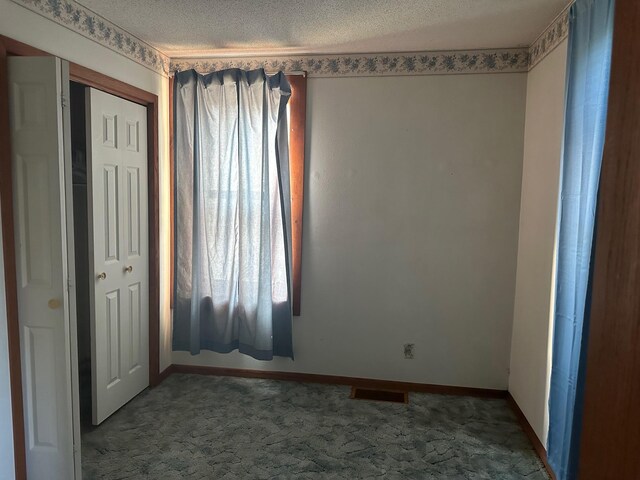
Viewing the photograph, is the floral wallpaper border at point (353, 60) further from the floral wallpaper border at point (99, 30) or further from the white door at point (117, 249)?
the white door at point (117, 249)

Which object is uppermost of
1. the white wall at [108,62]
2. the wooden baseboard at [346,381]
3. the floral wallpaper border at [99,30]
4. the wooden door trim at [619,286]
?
the floral wallpaper border at [99,30]

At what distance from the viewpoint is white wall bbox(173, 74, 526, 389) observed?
2938 millimetres

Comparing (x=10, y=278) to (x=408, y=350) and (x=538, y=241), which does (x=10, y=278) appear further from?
(x=538, y=241)

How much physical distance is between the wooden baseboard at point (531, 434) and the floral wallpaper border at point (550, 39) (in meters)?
2.24

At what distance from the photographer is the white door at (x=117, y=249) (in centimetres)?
250

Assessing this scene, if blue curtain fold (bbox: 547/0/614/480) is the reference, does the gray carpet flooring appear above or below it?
below

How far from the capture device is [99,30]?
246cm

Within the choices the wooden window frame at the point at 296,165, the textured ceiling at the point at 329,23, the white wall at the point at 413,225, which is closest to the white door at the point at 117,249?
the wooden window frame at the point at 296,165

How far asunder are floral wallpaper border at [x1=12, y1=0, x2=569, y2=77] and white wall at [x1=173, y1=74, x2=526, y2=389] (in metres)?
0.07

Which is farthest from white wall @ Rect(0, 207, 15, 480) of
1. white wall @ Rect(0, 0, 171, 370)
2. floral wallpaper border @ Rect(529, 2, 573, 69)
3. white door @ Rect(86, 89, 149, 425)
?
floral wallpaper border @ Rect(529, 2, 573, 69)

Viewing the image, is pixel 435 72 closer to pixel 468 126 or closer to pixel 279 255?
pixel 468 126

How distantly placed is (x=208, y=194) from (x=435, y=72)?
6.09 feet

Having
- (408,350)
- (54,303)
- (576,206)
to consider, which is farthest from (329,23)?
(408,350)

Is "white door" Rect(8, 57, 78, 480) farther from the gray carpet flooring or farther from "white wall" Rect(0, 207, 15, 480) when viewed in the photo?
the gray carpet flooring
